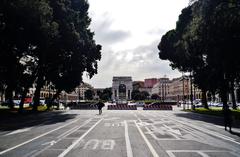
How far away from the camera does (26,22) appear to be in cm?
3172

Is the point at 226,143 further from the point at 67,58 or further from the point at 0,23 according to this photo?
the point at 67,58

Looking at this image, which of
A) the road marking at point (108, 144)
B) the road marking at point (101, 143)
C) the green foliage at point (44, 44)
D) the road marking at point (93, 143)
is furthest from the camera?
the green foliage at point (44, 44)

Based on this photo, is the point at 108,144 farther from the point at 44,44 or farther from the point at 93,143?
the point at 44,44

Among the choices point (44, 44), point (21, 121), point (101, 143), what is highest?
point (44, 44)

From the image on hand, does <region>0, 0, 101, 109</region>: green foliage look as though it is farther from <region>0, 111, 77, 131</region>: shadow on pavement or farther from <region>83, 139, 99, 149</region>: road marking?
<region>83, 139, 99, 149</region>: road marking

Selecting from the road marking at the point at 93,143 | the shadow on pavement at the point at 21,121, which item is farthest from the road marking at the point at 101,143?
the shadow on pavement at the point at 21,121

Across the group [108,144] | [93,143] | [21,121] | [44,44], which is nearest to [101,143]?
[93,143]

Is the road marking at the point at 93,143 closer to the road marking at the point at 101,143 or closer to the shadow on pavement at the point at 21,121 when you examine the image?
the road marking at the point at 101,143

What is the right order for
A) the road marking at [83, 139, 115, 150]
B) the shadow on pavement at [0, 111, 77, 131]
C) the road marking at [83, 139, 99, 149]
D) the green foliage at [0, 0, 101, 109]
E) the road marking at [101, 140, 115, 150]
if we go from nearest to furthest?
the road marking at [101, 140, 115, 150]
the road marking at [83, 139, 115, 150]
the road marking at [83, 139, 99, 149]
the shadow on pavement at [0, 111, 77, 131]
the green foliage at [0, 0, 101, 109]

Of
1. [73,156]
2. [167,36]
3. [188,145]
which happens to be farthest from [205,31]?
[167,36]

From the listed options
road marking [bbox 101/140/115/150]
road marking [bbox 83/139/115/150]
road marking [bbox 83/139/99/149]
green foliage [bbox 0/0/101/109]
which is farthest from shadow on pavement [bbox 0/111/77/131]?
road marking [bbox 101/140/115/150]

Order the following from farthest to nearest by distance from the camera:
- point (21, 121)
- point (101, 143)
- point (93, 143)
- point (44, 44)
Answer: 1. point (44, 44)
2. point (21, 121)
3. point (101, 143)
4. point (93, 143)

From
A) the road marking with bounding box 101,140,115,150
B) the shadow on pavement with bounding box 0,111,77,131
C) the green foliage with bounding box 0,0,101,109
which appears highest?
the green foliage with bounding box 0,0,101,109

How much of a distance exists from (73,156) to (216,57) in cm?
2352
